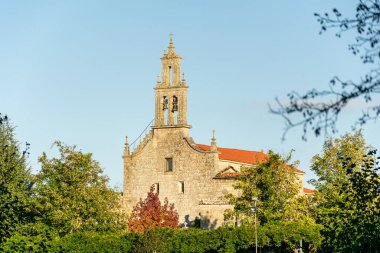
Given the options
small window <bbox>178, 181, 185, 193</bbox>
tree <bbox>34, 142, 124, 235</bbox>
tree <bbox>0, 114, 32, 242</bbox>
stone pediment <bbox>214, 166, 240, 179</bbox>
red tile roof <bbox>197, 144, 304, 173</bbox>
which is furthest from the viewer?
red tile roof <bbox>197, 144, 304, 173</bbox>

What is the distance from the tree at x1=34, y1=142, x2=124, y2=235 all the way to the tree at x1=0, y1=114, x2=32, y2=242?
146cm

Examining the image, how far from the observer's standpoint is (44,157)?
6606cm

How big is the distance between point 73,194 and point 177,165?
15764mm

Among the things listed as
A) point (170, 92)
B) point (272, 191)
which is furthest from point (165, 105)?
point (272, 191)

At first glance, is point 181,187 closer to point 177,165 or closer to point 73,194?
point 177,165

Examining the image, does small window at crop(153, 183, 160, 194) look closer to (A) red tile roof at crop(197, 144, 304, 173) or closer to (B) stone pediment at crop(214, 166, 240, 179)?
(A) red tile roof at crop(197, 144, 304, 173)

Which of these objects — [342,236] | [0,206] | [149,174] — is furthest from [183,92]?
[342,236]

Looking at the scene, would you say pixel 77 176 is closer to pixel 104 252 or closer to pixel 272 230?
pixel 104 252

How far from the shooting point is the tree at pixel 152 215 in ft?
240

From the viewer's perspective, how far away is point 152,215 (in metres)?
74.3

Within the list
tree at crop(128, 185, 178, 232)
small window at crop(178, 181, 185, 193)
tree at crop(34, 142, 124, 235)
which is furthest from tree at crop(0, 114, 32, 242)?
small window at crop(178, 181, 185, 193)

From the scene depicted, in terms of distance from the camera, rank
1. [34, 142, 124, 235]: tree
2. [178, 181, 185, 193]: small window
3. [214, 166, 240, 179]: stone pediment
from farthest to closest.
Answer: [178, 181, 185, 193]: small window, [214, 166, 240, 179]: stone pediment, [34, 142, 124, 235]: tree

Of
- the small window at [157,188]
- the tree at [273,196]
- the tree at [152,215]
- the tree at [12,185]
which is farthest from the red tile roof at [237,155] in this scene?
the tree at [12,185]

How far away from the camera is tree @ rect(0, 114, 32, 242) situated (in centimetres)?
5847
